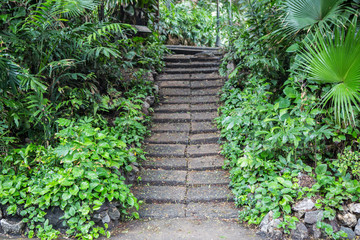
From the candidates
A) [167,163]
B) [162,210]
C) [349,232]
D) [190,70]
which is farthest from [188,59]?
[349,232]

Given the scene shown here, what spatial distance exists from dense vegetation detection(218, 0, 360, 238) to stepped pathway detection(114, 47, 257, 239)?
246mm

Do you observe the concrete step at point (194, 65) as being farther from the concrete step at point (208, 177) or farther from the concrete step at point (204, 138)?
the concrete step at point (208, 177)

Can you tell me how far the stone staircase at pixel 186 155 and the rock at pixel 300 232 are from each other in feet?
2.18

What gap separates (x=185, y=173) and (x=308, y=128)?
1628mm

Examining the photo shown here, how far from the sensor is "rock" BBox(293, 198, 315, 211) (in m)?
2.79

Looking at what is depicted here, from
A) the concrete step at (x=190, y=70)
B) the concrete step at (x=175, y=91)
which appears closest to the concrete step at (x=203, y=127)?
the concrete step at (x=175, y=91)

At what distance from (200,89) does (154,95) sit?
3.16ft

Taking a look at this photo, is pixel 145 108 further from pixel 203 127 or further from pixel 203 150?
pixel 203 150

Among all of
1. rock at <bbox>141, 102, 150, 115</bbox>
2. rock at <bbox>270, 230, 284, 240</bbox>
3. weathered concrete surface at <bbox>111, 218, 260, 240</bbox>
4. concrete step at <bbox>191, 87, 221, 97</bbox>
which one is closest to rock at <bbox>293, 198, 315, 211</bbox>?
rock at <bbox>270, 230, 284, 240</bbox>

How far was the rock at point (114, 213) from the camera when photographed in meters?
3.02

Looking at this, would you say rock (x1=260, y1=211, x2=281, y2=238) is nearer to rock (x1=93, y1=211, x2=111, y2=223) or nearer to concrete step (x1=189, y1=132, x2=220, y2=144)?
rock (x1=93, y1=211, x2=111, y2=223)

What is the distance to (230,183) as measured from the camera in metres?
3.58

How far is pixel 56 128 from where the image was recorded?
361 centimetres

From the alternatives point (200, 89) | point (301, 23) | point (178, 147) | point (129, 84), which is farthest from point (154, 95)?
point (301, 23)
